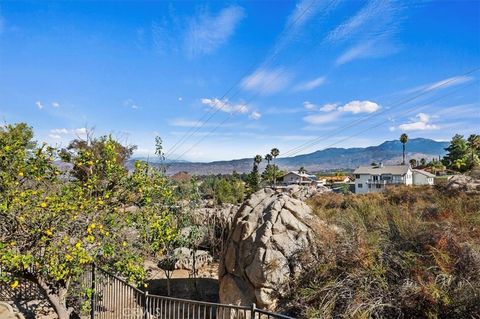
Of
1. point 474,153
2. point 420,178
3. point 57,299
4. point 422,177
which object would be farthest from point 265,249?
point 420,178

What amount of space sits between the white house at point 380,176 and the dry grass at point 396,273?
161 ft

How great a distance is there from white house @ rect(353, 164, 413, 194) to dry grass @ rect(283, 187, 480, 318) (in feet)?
161

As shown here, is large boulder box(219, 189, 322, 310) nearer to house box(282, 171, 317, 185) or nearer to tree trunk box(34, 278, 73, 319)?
tree trunk box(34, 278, 73, 319)

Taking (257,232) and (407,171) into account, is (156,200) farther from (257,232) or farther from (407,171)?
(407,171)

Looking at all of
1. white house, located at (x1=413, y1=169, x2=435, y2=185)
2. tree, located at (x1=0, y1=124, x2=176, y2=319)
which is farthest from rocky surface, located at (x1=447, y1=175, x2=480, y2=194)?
white house, located at (x1=413, y1=169, x2=435, y2=185)

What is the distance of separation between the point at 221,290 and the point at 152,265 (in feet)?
24.1

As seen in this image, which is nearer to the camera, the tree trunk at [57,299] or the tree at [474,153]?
the tree trunk at [57,299]

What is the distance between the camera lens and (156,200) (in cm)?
702

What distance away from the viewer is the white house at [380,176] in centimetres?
5353

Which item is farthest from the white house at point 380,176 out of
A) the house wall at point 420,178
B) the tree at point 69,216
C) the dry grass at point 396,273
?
the tree at point 69,216

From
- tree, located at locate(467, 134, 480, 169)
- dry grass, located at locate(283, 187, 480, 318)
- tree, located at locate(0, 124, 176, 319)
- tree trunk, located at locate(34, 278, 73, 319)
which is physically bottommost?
tree trunk, located at locate(34, 278, 73, 319)

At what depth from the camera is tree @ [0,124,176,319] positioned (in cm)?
490

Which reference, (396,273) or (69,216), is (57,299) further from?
(396,273)

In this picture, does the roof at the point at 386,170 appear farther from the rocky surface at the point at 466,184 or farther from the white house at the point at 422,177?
the rocky surface at the point at 466,184
